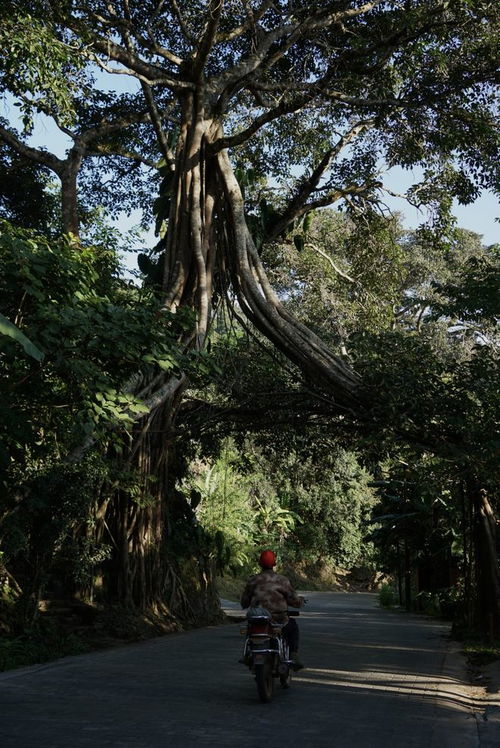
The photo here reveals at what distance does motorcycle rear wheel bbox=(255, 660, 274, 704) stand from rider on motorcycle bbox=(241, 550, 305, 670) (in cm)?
90

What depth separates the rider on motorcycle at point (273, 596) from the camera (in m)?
8.38

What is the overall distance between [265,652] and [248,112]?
46.1 feet

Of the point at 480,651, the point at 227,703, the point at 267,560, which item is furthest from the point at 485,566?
the point at 227,703

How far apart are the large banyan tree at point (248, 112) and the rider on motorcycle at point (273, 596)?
3743 mm

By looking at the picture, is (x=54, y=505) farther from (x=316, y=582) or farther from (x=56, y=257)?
(x=316, y=582)

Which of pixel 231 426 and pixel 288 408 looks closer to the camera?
pixel 288 408

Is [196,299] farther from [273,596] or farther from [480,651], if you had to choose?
[480,651]

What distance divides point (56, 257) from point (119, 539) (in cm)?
728

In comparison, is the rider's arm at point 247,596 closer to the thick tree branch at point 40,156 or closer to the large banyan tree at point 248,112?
the large banyan tree at point 248,112

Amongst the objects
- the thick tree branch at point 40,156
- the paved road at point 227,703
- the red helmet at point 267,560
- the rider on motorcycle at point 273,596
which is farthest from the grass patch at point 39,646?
the thick tree branch at point 40,156

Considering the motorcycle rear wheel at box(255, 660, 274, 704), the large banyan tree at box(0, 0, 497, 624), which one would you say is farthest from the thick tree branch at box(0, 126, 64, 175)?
the motorcycle rear wheel at box(255, 660, 274, 704)

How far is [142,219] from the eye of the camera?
2139 cm

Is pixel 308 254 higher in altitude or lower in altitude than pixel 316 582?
higher

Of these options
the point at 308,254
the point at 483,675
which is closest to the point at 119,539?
the point at 483,675
